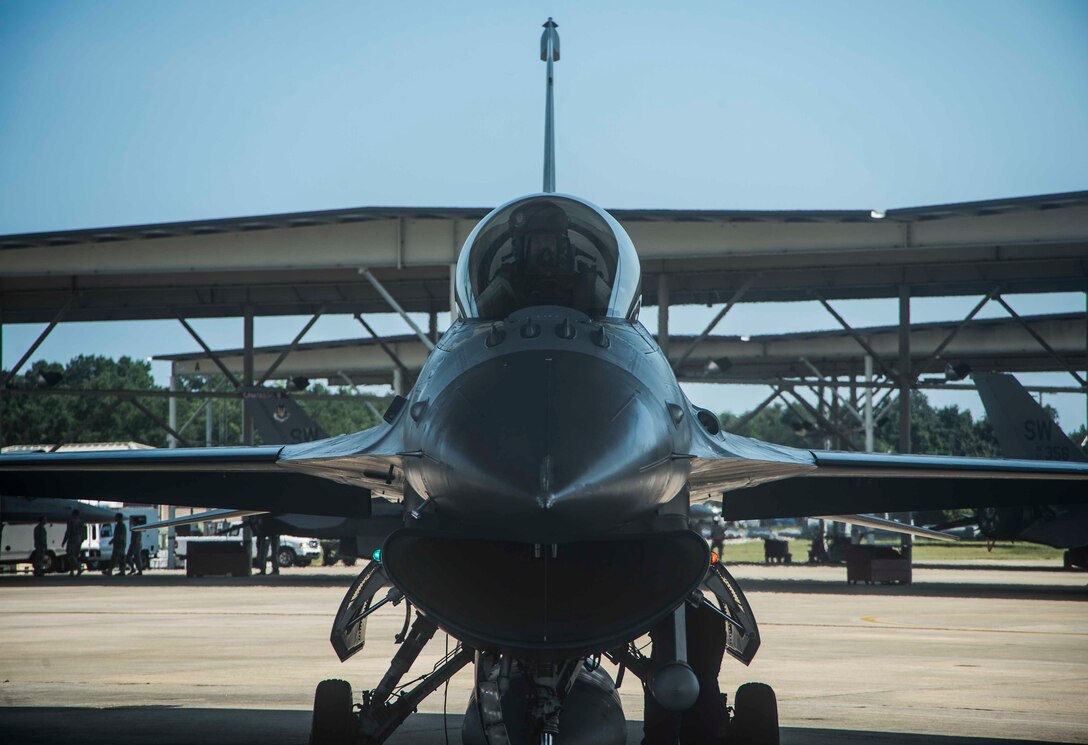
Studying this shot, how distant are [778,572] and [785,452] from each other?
31.3 meters

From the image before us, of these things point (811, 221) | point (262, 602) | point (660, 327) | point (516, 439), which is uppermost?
point (811, 221)

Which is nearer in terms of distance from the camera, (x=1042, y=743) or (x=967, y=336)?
(x=1042, y=743)

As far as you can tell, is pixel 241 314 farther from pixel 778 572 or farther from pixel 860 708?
pixel 860 708

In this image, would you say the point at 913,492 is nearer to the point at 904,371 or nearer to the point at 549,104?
the point at 549,104

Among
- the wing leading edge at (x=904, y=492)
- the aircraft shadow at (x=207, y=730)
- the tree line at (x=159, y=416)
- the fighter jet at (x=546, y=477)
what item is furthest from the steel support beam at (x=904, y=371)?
the tree line at (x=159, y=416)

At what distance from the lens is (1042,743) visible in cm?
757

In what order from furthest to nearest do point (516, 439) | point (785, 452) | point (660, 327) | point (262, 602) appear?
point (660, 327) < point (262, 602) < point (785, 452) < point (516, 439)

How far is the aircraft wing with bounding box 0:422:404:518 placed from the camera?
6543 millimetres

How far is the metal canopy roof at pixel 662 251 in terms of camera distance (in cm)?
2327

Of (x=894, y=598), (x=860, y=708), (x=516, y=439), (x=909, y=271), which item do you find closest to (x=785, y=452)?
(x=516, y=439)

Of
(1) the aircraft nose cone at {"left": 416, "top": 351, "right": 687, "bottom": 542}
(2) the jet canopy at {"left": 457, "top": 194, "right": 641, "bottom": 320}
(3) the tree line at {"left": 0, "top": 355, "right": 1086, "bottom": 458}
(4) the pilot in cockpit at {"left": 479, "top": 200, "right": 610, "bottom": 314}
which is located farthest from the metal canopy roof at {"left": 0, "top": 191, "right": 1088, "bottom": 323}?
(3) the tree line at {"left": 0, "top": 355, "right": 1086, "bottom": 458}

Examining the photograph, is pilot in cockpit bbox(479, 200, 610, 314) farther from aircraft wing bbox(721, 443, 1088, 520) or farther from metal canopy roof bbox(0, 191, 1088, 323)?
metal canopy roof bbox(0, 191, 1088, 323)

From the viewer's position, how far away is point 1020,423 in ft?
88.4

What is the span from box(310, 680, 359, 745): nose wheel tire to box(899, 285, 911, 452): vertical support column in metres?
22.3
